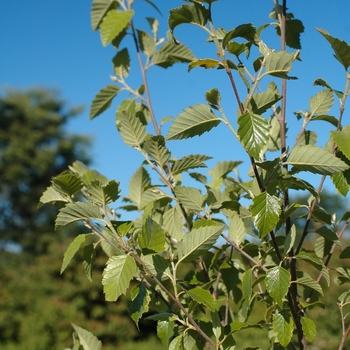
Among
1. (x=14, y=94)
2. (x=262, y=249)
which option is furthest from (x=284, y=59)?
(x=14, y=94)

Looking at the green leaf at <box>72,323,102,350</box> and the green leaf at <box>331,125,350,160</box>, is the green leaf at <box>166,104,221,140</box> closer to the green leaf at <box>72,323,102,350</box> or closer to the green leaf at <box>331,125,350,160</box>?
the green leaf at <box>331,125,350,160</box>

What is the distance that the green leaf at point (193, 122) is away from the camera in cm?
116

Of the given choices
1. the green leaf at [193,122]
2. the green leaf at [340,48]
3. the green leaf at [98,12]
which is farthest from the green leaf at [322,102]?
the green leaf at [98,12]

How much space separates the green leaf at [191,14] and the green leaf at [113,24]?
0.48 metres

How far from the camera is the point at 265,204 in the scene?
108 centimetres

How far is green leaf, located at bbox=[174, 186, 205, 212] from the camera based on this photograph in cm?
134

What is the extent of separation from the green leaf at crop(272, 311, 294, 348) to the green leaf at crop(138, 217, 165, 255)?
0.34 m

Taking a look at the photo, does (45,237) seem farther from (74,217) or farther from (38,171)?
(74,217)

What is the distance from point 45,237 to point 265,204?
3207 centimetres

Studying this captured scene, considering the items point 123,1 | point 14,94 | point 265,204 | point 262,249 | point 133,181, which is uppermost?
point 14,94

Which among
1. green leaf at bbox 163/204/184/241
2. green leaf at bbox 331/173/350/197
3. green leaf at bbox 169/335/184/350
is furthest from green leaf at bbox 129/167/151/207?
green leaf at bbox 331/173/350/197

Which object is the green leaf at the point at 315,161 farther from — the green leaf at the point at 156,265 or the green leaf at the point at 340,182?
the green leaf at the point at 156,265

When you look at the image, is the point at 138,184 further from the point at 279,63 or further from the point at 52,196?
the point at 279,63

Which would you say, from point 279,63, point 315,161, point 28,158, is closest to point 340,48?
point 279,63
